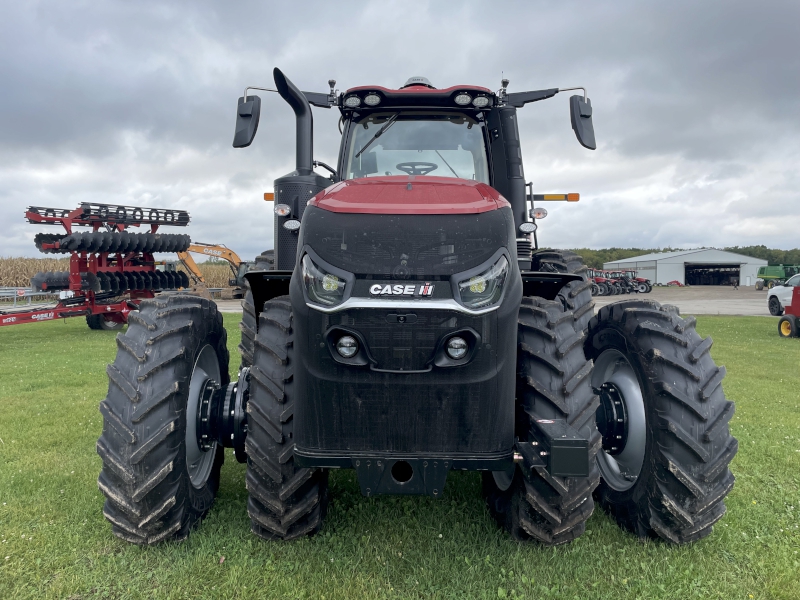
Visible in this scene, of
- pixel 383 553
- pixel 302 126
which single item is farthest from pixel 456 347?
pixel 302 126

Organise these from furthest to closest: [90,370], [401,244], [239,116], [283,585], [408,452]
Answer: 1. [90,370]
2. [239,116]
3. [283,585]
4. [408,452]
5. [401,244]

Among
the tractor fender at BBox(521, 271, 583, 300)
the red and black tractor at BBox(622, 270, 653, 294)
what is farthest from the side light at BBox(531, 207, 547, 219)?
the red and black tractor at BBox(622, 270, 653, 294)

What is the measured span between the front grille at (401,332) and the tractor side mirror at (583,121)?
2456mm

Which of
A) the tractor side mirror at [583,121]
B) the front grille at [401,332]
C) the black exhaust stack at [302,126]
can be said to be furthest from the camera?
the tractor side mirror at [583,121]

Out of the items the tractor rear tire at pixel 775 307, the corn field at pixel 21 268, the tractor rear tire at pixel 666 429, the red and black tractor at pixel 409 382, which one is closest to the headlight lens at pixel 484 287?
the red and black tractor at pixel 409 382

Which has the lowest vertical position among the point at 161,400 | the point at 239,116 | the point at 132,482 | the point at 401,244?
the point at 132,482

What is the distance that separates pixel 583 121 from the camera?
4.21 metres

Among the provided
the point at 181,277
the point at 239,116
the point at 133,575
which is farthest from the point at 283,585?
the point at 181,277

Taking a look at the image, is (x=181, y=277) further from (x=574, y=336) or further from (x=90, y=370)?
(x=574, y=336)

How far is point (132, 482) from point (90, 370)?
24.4 ft

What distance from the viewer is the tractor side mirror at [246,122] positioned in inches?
148

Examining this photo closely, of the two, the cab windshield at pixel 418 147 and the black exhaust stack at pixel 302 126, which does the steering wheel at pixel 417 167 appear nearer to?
the cab windshield at pixel 418 147

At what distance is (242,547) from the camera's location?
3094 mm

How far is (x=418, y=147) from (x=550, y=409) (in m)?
2.23
